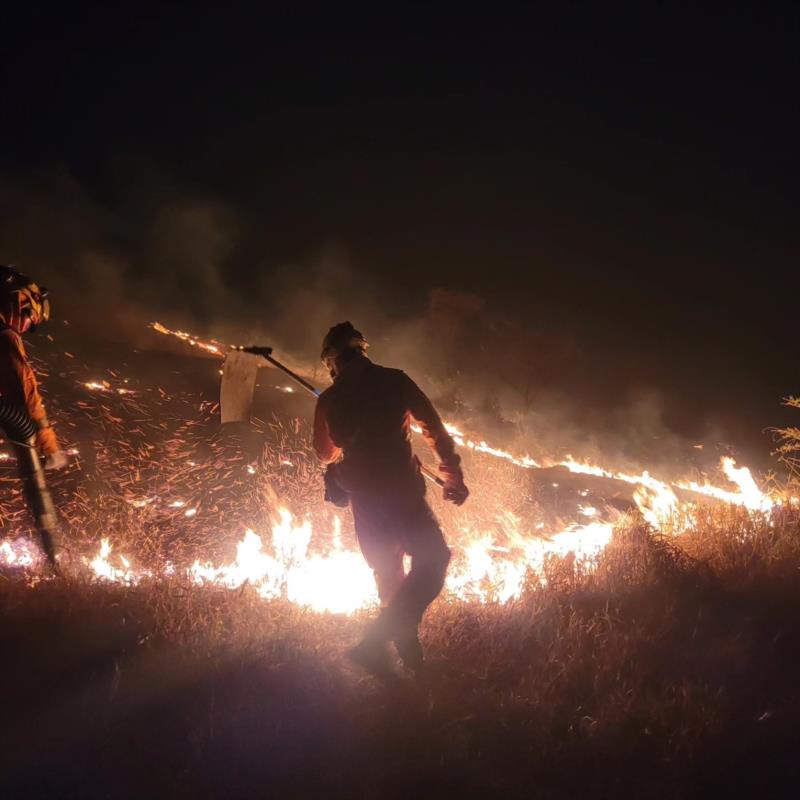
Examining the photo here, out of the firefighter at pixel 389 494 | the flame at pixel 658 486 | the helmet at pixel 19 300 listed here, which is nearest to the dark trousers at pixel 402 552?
the firefighter at pixel 389 494

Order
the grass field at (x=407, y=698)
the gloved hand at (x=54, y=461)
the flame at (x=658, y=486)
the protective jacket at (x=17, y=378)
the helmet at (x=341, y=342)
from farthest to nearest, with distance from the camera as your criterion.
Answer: the flame at (x=658, y=486) → the gloved hand at (x=54, y=461) → the protective jacket at (x=17, y=378) → the helmet at (x=341, y=342) → the grass field at (x=407, y=698)

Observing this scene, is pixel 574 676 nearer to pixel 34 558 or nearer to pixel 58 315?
pixel 34 558

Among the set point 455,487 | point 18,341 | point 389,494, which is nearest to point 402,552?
point 389,494

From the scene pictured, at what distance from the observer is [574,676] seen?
12.9 feet

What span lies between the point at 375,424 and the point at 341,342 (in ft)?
2.06

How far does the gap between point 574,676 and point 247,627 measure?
2103 mm

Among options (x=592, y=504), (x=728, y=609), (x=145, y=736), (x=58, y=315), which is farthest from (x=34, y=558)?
(x=58, y=315)

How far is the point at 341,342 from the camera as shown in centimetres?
414

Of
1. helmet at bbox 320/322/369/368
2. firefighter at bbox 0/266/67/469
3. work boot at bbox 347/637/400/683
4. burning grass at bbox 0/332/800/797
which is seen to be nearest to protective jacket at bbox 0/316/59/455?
firefighter at bbox 0/266/67/469

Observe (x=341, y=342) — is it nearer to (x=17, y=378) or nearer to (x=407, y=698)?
(x=407, y=698)

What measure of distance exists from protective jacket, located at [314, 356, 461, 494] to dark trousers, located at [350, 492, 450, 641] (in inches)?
4.4

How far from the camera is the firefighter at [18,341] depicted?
15.2 feet

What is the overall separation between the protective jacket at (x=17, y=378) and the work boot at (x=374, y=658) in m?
3.07

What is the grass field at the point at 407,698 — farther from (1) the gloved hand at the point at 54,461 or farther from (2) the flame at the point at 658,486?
(2) the flame at the point at 658,486
